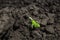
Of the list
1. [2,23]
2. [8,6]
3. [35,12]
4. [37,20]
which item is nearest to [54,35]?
[37,20]

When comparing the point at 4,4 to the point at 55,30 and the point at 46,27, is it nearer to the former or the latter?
the point at 46,27

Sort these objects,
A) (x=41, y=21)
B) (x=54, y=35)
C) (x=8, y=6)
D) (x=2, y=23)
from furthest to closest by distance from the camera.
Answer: (x=8, y=6) → (x=41, y=21) → (x=54, y=35) → (x=2, y=23)

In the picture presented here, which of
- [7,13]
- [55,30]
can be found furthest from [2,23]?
[55,30]

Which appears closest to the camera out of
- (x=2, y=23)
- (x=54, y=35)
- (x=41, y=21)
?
(x=2, y=23)

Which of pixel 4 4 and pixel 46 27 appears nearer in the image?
pixel 46 27

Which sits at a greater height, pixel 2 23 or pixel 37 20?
pixel 2 23

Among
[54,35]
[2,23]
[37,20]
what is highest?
[2,23]
